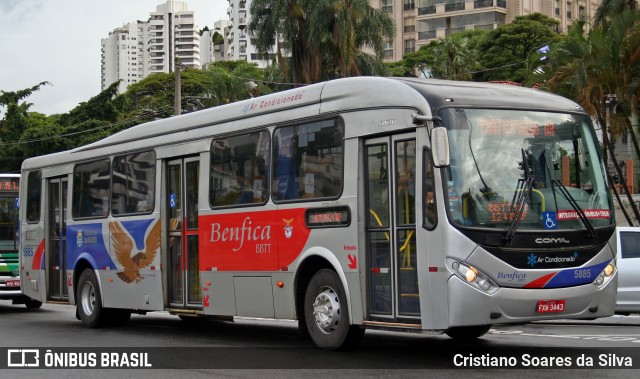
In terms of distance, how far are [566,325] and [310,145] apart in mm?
7666

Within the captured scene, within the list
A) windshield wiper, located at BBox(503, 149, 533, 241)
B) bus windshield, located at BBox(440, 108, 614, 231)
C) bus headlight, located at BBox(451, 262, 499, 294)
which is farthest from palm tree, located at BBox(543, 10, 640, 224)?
bus headlight, located at BBox(451, 262, 499, 294)

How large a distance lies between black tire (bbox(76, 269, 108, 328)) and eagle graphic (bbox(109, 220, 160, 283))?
942 mm

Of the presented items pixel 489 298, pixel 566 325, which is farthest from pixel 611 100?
pixel 489 298

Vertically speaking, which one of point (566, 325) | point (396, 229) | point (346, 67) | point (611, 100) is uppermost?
point (346, 67)

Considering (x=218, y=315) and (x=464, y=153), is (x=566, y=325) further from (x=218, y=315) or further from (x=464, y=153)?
(x=464, y=153)

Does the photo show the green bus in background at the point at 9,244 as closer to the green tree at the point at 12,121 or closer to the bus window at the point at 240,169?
the bus window at the point at 240,169

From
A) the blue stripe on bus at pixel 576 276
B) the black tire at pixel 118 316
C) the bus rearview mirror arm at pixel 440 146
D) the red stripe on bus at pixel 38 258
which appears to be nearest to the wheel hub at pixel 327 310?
the bus rearview mirror arm at pixel 440 146

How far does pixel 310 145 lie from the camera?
12758 mm

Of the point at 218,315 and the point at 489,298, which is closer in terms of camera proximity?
the point at 489,298

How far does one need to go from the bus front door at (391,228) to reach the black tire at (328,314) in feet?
1.70

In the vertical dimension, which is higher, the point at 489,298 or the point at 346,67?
the point at 346,67

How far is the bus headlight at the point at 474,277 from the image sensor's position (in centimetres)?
1047

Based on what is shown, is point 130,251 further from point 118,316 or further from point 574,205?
point 574,205

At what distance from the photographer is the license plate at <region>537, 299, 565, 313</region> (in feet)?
34.9
